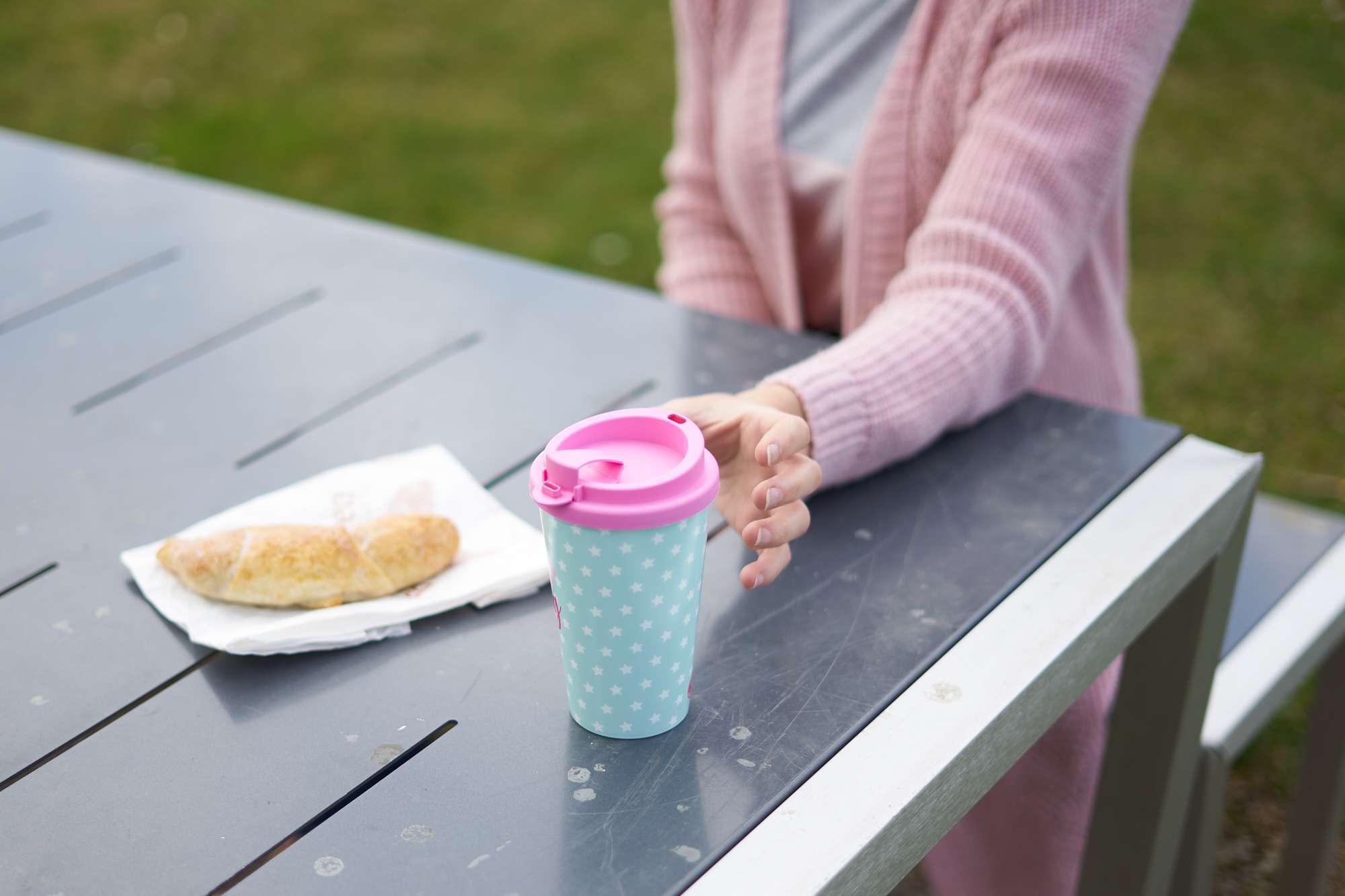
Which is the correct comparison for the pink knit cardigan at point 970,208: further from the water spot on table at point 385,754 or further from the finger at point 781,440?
the water spot on table at point 385,754

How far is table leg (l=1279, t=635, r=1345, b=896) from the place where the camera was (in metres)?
1.41

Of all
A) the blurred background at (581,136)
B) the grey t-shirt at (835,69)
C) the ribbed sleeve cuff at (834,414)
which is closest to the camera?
the ribbed sleeve cuff at (834,414)

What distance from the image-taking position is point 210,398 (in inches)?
44.0

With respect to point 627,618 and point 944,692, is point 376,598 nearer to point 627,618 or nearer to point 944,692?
point 627,618

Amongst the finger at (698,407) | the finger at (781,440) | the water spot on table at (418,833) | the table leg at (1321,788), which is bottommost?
the table leg at (1321,788)

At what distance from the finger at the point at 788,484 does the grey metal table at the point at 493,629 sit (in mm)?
89

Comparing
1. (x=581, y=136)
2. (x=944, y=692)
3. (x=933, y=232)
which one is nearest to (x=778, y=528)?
(x=944, y=692)

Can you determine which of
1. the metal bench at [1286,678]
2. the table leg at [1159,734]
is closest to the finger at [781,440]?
the table leg at [1159,734]

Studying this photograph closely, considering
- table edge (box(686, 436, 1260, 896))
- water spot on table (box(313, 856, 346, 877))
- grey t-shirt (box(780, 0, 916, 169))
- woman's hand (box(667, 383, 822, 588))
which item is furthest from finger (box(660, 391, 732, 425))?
grey t-shirt (box(780, 0, 916, 169))

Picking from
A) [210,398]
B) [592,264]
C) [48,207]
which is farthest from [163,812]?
[592,264]

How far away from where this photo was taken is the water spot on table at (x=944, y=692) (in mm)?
774

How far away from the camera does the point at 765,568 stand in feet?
2.62

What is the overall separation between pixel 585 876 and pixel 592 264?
2353 mm

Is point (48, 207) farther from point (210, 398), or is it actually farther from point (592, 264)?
Answer: point (592, 264)
